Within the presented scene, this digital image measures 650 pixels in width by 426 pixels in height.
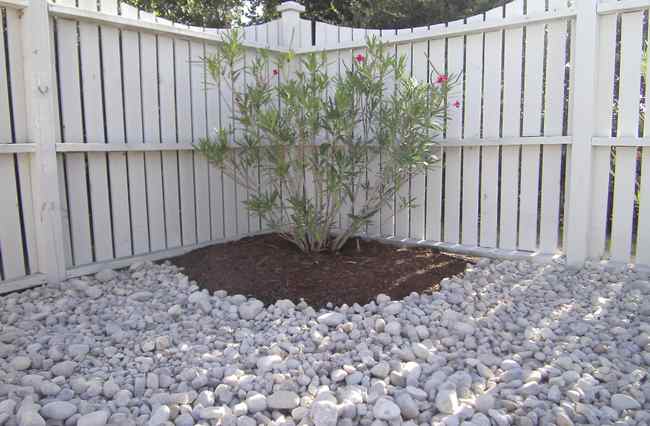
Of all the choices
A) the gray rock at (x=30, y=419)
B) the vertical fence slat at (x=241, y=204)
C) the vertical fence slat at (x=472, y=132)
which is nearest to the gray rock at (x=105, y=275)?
the vertical fence slat at (x=241, y=204)

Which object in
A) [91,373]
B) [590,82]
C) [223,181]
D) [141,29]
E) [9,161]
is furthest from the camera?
[223,181]

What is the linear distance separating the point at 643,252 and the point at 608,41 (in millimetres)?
1322

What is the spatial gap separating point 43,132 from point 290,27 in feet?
7.46

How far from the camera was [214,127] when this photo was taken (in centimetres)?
407

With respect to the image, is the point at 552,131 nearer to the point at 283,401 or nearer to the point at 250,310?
the point at 250,310

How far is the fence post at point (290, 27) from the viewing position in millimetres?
4469

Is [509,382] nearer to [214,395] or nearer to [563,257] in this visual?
[214,395]

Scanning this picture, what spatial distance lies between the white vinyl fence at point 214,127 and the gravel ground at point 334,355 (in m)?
0.40

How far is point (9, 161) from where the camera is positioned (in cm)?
299

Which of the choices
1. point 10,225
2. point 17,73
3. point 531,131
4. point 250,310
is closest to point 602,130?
point 531,131

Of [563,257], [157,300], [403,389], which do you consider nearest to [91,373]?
[157,300]

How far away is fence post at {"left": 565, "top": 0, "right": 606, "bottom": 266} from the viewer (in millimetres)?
3215

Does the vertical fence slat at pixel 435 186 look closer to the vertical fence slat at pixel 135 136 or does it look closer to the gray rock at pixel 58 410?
the vertical fence slat at pixel 135 136

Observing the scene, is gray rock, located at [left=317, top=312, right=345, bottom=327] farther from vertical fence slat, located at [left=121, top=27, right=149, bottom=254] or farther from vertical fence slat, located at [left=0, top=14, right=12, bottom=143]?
vertical fence slat, located at [left=0, top=14, right=12, bottom=143]
